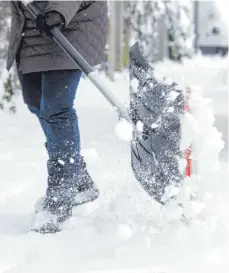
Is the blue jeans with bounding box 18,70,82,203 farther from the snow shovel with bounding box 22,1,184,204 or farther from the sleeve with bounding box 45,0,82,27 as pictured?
the sleeve with bounding box 45,0,82,27

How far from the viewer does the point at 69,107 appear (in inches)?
132

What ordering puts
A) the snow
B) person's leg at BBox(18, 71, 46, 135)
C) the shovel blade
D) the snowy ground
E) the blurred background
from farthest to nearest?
the blurred background, person's leg at BBox(18, 71, 46, 135), the snow, the shovel blade, the snowy ground

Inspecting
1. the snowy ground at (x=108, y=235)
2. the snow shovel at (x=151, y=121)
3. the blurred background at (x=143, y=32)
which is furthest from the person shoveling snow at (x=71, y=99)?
the blurred background at (x=143, y=32)

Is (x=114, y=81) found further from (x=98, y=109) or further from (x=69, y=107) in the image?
(x=69, y=107)

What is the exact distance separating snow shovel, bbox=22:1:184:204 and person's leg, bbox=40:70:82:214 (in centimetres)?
13

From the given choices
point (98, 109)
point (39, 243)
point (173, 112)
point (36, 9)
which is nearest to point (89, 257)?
point (39, 243)

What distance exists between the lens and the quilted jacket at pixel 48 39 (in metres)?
3.29

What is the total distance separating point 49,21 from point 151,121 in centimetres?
64

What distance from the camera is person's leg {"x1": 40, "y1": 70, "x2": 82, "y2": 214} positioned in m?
3.30

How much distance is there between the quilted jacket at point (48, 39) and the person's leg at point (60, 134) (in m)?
0.06

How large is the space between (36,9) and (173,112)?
79 centimetres

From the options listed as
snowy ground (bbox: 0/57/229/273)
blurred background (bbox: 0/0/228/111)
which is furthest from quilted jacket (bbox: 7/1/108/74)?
blurred background (bbox: 0/0/228/111)

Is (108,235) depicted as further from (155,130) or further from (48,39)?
(48,39)

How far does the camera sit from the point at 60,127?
333cm
